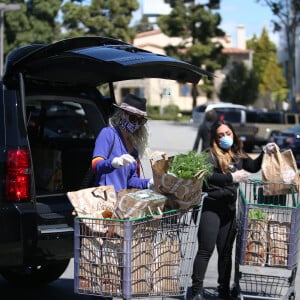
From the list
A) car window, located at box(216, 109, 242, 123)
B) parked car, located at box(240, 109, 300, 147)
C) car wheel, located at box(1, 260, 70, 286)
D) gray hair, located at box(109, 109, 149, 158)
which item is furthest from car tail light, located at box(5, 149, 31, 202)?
car window, located at box(216, 109, 242, 123)

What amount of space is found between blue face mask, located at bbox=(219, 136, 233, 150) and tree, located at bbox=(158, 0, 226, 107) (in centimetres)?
4410

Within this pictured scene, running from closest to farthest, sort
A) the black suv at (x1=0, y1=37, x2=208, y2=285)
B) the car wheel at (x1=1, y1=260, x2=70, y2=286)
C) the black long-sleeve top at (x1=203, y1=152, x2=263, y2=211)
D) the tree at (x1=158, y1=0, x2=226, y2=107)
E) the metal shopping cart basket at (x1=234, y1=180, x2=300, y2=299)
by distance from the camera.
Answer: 1. the black suv at (x1=0, y1=37, x2=208, y2=285)
2. the metal shopping cart basket at (x1=234, y1=180, x2=300, y2=299)
3. the black long-sleeve top at (x1=203, y1=152, x2=263, y2=211)
4. the car wheel at (x1=1, y1=260, x2=70, y2=286)
5. the tree at (x1=158, y1=0, x2=226, y2=107)

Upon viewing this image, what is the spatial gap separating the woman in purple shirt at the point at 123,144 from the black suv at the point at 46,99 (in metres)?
0.31

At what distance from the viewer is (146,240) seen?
14.5ft

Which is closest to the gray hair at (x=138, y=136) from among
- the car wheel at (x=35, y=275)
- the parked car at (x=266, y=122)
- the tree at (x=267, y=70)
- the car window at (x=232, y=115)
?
the car wheel at (x=35, y=275)

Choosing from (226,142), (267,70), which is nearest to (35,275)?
(226,142)

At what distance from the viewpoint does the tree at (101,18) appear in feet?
169

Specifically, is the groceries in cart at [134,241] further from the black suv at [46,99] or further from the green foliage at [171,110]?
the green foliage at [171,110]

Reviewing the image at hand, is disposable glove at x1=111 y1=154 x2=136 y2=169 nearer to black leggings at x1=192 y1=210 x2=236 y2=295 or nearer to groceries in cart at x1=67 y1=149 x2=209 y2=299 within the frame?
groceries in cart at x1=67 y1=149 x2=209 y2=299

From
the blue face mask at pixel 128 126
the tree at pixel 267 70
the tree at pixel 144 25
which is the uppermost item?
the tree at pixel 144 25

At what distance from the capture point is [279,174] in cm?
569

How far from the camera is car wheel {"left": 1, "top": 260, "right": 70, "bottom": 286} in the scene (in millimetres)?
6898

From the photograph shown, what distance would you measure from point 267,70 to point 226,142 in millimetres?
73634

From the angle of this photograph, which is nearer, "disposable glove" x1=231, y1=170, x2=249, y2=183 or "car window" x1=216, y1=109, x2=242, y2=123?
"disposable glove" x1=231, y1=170, x2=249, y2=183
